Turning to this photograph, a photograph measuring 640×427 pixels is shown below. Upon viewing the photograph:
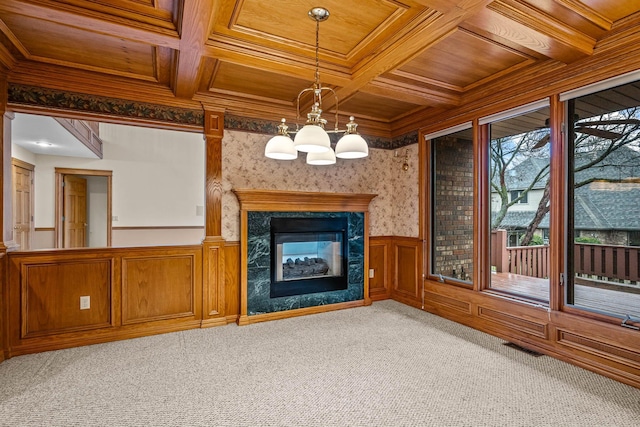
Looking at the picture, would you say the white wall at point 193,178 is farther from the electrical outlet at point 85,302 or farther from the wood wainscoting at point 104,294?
the electrical outlet at point 85,302

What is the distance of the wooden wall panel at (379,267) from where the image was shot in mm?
4734

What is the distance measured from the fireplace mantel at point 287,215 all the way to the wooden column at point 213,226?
23 cm

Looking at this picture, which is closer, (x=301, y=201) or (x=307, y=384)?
(x=307, y=384)

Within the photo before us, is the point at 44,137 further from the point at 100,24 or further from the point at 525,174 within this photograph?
the point at 525,174

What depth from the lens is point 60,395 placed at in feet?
7.37

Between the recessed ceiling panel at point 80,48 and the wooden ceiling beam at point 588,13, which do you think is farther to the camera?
the recessed ceiling panel at point 80,48

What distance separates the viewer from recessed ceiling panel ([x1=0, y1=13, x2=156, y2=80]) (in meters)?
2.37

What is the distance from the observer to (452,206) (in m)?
4.12

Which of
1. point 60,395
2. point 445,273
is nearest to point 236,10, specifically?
point 60,395

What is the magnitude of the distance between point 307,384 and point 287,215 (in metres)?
2.08

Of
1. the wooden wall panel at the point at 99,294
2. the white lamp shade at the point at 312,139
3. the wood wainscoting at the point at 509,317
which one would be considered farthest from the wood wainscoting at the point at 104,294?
the wood wainscoting at the point at 509,317

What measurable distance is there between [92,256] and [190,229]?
3.45 meters

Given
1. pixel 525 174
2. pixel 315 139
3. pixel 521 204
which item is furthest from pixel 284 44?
pixel 521 204

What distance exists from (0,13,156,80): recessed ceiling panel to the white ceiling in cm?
125
